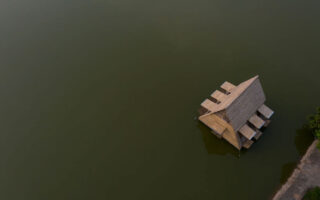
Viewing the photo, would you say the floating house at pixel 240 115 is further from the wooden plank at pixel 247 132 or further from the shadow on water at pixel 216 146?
the shadow on water at pixel 216 146

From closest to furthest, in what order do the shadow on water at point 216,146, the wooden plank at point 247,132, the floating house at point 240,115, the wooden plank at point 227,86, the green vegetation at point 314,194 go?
the green vegetation at point 314,194
the floating house at point 240,115
the wooden plank at point 247,132
the shadow on water at point 216,146
the wooden plank at point 227,86

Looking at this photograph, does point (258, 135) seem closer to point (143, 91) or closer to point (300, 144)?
point (300, 144)

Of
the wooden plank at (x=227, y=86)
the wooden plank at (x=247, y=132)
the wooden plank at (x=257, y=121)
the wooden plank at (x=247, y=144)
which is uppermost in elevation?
the wooden plank at (x=227, y=86)

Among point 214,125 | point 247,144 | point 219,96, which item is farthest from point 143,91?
point 247,144

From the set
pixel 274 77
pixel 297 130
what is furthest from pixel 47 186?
pixel 274 77

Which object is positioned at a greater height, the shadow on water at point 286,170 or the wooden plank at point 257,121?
the wooden plank at point 257,121

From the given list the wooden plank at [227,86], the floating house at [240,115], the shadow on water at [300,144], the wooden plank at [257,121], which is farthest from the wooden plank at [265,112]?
the shadow on water at [300,144]

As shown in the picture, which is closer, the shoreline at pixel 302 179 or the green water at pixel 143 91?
the shoreline at pixel 302 179
